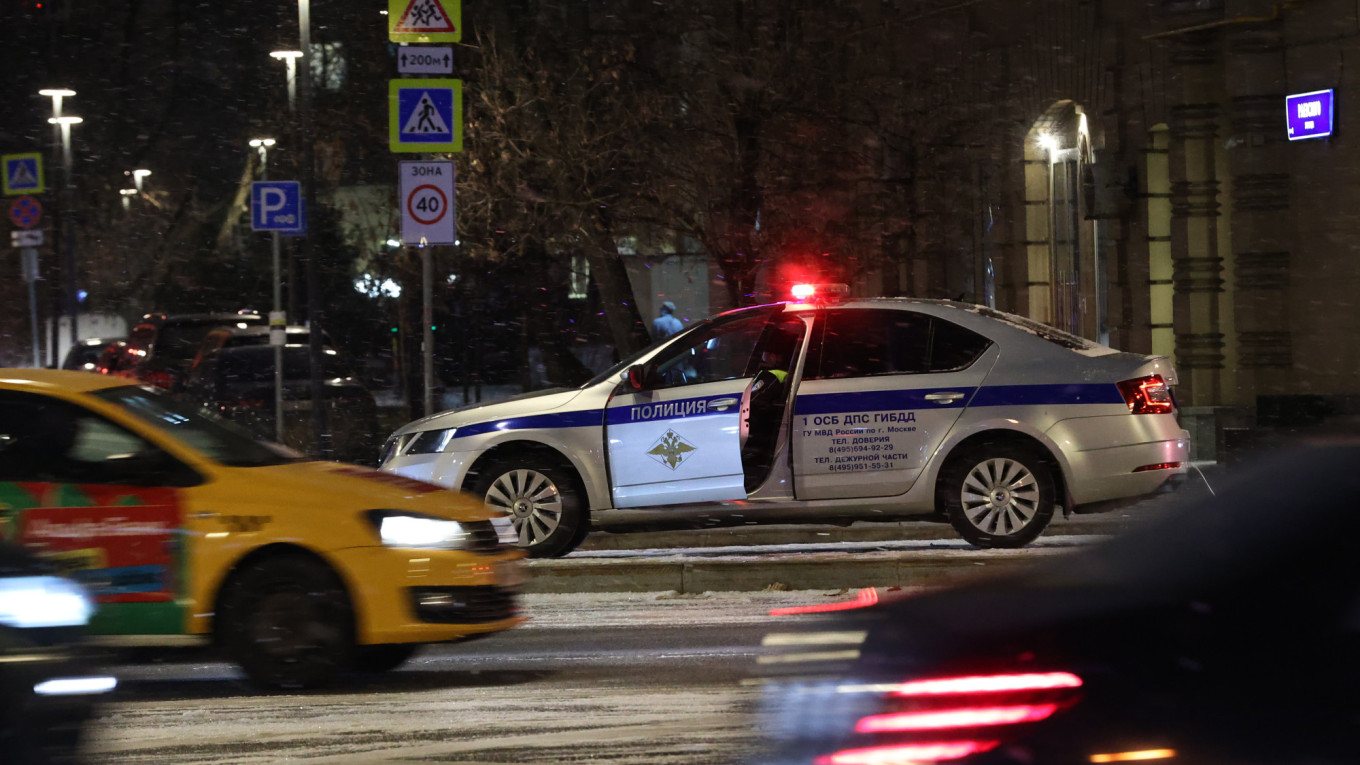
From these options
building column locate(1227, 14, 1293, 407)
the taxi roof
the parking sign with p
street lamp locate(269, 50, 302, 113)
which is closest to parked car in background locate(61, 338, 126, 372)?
street lamp locate(269, 50, 302, 113)

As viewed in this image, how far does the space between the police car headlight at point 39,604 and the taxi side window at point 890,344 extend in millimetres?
5952

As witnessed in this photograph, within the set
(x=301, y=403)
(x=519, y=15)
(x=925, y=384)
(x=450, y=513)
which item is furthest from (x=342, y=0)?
(x=450, y=513)

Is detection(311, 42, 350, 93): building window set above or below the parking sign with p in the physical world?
above

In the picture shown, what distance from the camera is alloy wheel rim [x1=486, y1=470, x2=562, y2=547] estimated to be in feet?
32.5

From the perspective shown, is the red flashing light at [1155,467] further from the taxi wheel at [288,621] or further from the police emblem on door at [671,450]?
the taxi wheel at [288,621]

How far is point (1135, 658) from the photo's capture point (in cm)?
283

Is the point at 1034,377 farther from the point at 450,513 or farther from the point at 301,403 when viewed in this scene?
the point at 301,403

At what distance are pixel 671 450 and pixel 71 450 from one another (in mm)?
3993

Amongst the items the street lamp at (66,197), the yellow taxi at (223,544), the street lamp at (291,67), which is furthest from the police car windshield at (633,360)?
the street lamp at (66,197)

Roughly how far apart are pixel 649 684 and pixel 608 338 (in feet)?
87.6

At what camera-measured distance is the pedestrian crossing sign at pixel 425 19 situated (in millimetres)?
12977

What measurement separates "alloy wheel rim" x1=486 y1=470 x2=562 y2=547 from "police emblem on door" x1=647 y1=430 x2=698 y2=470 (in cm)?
70

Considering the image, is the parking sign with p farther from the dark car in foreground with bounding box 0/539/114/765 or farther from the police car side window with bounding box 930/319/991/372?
the dark car in foreground with bounding box 0/539/114/765

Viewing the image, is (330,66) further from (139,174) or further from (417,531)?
(417,531)
